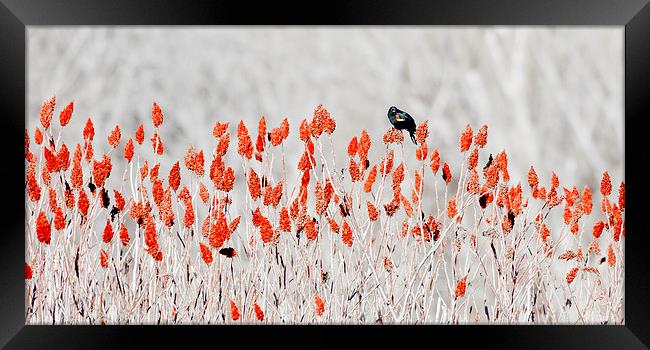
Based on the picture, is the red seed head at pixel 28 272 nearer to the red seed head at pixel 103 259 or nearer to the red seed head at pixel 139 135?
the red seed head at pixel 103 259

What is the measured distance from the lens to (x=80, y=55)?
3.34 m

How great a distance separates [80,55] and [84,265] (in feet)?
3.65

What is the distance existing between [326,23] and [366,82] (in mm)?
552

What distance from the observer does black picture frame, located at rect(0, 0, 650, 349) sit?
2828 millimetres

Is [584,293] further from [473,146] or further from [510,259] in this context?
[473,146]

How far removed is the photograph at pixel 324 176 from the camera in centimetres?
302

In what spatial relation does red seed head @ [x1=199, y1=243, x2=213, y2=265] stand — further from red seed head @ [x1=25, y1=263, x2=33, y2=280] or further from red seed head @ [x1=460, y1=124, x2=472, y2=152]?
red seed head @ [x1=460, y1=124, x2=472, y2=152]

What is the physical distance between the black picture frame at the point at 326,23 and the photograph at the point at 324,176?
0.10 m

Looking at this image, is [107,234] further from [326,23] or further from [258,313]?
[326,23]

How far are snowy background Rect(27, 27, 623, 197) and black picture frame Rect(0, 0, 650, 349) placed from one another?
396 millimetres

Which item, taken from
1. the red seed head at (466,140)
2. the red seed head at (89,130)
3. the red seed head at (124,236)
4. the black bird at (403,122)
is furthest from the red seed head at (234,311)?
the red seed head at (466,140)

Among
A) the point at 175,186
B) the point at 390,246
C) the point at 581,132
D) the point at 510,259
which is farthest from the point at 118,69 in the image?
the point at 581,132

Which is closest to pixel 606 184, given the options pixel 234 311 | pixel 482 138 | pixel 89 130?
pixel 482 138

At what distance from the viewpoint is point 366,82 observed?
3359 mm
